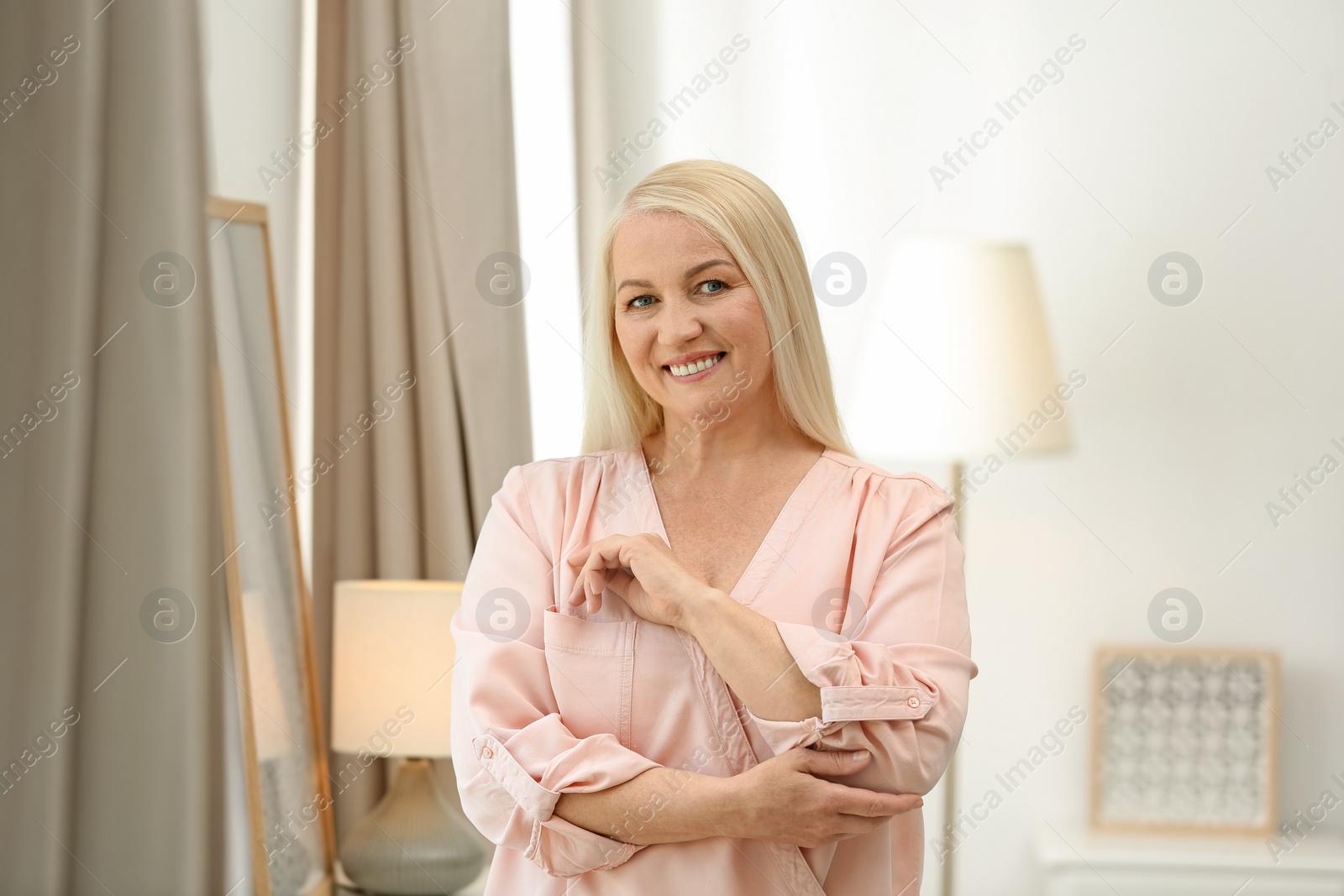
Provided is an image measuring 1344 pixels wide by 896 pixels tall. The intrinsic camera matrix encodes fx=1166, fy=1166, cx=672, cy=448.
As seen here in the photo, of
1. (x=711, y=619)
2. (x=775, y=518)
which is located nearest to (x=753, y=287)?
(x=775, y=518)

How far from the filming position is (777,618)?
1.31 m

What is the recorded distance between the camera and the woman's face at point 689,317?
Answer: 4.44 feet

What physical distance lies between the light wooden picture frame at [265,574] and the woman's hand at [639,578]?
1.24m

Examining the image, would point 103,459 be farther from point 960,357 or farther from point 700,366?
point 960,357

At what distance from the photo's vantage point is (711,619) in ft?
3.99

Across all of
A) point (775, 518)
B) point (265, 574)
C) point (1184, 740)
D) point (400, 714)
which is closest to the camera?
point (775, 518)

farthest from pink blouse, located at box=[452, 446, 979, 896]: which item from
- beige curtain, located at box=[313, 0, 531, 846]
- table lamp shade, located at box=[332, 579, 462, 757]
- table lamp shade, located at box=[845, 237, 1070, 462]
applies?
beige curtain, located at box=[313, 0, 531, 846]

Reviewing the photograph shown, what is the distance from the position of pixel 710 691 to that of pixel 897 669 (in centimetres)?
21

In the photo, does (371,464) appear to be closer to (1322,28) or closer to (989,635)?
(989,635)

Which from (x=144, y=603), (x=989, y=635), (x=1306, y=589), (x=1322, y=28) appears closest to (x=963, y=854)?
(x=989, y=635)

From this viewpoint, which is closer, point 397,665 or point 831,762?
point 831,762

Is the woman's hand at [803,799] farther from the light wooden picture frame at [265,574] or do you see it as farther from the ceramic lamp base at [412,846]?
the light wooden picture frame at [265,574]

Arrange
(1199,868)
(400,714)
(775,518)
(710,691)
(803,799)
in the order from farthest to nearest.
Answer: (1199,868), (400,714), (775,518), (710,691), (803,799)

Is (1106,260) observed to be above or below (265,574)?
above
